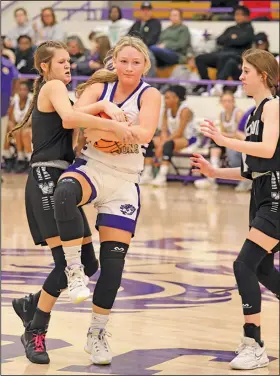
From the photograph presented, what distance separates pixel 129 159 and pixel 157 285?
2.49 metres

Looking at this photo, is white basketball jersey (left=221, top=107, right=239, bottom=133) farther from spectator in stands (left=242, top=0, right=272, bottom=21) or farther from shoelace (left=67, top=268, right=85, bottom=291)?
shoelace (left=67, top=268, right=85, bottom=291)

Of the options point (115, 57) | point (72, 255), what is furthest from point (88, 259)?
point (115, 57)

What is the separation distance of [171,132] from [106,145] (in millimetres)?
11349

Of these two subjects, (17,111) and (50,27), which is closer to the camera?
(17,111)

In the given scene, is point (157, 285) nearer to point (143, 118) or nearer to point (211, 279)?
point (211, 279)

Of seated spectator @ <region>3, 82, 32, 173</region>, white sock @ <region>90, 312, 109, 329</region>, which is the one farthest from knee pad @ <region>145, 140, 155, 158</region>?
white sock @ <region>90, 312, 109, 329</region>

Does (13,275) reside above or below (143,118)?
below

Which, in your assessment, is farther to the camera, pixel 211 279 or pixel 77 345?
pixel 211 279

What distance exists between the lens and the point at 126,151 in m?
5.24

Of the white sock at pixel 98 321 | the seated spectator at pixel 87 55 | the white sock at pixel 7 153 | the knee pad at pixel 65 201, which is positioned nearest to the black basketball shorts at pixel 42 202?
the knee pad at pixel 65 201

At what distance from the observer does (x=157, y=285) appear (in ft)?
24.7

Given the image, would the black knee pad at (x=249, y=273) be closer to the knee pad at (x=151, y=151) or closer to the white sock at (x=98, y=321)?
the white sock at (x=98, y=321)

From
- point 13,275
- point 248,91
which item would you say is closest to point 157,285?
point 13,275

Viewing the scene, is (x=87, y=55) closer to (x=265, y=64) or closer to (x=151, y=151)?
(x=151, y=151)
